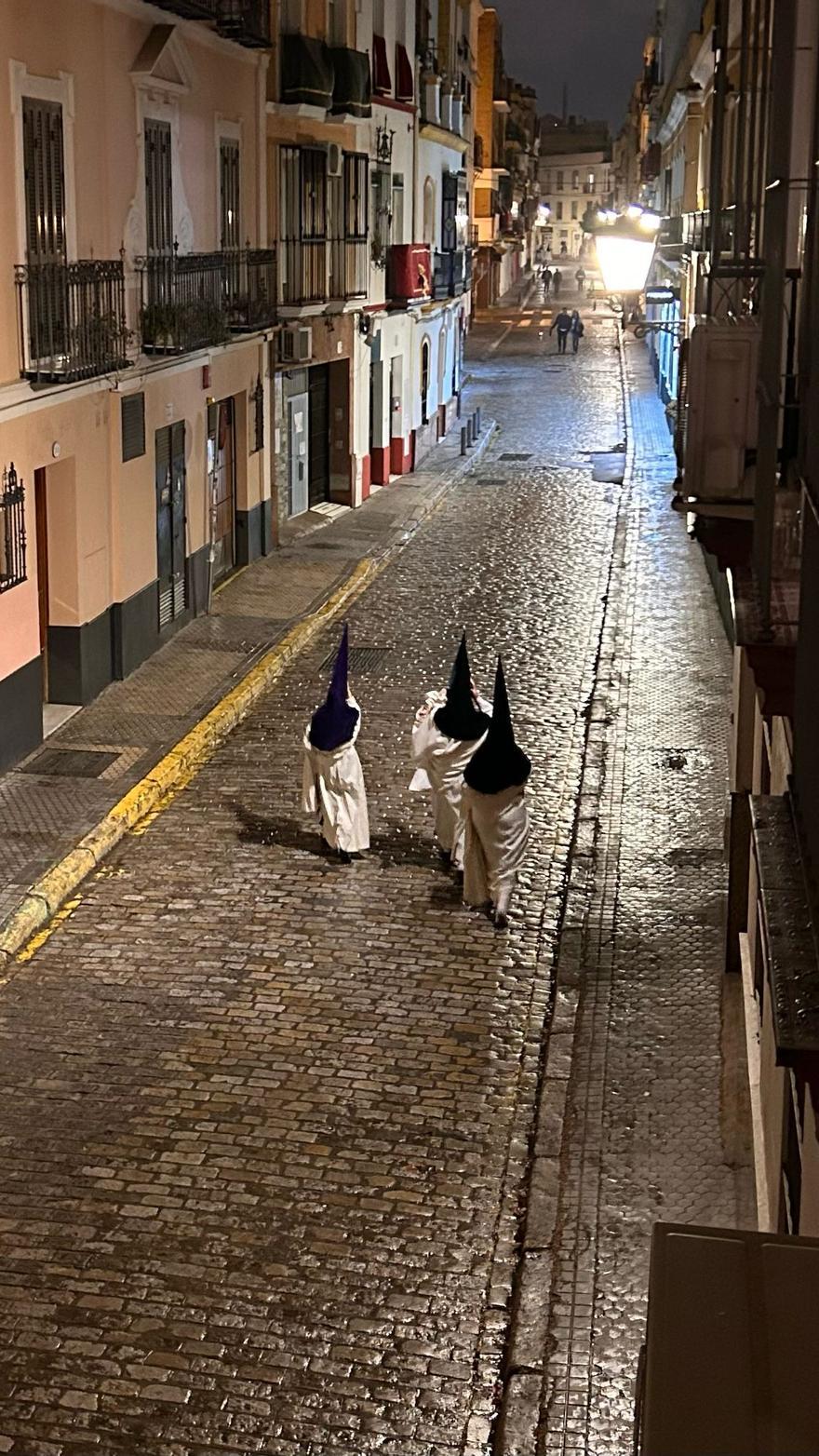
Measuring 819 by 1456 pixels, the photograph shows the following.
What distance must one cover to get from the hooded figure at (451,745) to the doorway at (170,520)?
6545 millimetres

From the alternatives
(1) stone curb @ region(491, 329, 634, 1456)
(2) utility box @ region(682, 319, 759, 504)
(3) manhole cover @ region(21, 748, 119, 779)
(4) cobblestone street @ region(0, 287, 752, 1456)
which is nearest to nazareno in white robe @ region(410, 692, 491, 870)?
(4) cobblestone street @ region(0, 287, 752, 1456)

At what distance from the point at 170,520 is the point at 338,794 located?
704cm

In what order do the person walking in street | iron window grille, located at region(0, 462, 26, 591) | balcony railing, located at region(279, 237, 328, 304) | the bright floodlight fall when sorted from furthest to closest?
the person walking in street → balcony railing, located at region(279, 237, 328, 304) → the bright floodlight → iron window grille, located at region(0, 462, 26, 591)

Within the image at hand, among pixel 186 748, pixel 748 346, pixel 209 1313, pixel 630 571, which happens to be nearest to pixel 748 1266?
pixel 209 1313

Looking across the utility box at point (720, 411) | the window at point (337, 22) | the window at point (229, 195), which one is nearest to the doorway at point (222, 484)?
the window at point (229, 195)

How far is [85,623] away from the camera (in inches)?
616

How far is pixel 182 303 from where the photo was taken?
17969 millimetres

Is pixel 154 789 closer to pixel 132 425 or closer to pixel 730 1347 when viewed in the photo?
pixel 132 425

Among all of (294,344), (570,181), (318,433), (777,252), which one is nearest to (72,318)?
(294,344)

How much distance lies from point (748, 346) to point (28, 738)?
7194mm

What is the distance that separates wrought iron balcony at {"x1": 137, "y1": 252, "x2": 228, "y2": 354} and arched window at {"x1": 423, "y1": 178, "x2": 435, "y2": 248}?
44.3 ft

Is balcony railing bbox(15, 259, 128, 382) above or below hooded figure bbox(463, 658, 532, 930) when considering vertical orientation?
above

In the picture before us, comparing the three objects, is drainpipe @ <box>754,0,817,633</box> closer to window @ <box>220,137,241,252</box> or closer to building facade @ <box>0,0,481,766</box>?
building facade @ <box>0,0,481,766</box>

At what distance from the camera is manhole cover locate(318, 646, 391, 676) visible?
17259mm
